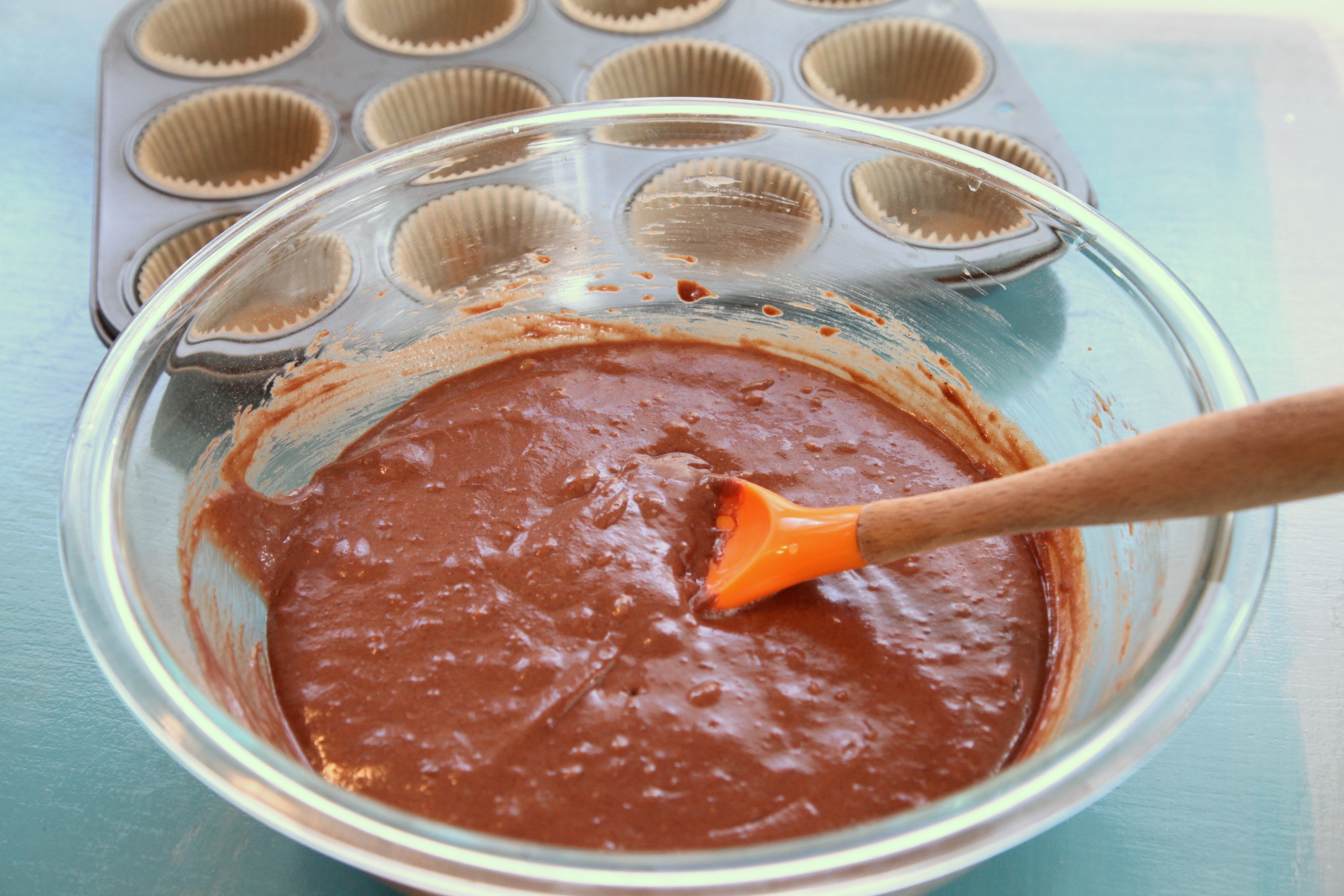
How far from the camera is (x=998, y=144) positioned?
202 centimetres

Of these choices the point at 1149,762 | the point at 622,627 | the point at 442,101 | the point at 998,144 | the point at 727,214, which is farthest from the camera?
the point at 442,101

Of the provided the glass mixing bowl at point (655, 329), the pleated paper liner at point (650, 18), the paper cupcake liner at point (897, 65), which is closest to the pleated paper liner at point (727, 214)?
the glass mixing bowl at point (655, 329)

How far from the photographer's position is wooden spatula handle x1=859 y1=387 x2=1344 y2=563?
3.08 feet

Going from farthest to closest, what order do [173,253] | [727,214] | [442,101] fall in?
[442,101]
[173,253]
[727,214]

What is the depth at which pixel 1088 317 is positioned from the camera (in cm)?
139

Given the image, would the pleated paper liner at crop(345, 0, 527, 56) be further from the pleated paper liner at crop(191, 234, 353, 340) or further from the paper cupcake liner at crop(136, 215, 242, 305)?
the pleated paper liner at crop(191, 234, 353, 340)

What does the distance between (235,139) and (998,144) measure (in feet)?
5.28

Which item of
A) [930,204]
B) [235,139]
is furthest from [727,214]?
[235,139]

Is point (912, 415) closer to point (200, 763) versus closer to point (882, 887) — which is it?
point (882, 887)

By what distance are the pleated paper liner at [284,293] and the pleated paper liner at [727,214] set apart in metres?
0.48

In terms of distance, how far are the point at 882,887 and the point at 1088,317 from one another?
0.86m

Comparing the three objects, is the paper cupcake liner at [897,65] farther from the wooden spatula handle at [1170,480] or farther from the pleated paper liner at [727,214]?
the wooden spatula handle at [1170,480]

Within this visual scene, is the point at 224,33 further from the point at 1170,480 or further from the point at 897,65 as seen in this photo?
the point at 1170,480

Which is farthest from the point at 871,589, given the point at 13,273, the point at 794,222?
the point at 13,273
